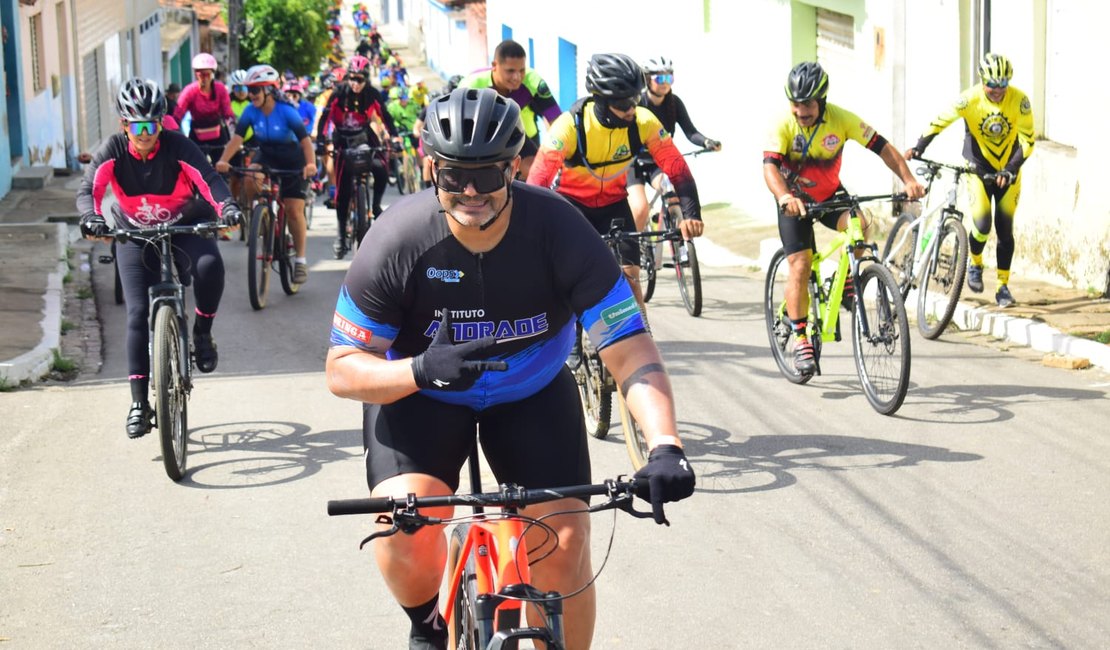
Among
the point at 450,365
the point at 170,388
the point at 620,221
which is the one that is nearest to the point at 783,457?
the point at 620,221

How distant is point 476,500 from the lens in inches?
138

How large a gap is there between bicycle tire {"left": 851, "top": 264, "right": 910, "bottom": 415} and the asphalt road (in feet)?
0.47

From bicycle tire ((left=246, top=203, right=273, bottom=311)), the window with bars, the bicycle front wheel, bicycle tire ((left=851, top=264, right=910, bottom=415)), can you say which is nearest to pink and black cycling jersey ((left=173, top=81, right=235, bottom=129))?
bicycle tire ((left=246, top=203, right=273, bottom=311))

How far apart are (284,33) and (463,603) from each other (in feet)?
160

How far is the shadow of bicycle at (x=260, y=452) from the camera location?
7.76 metres

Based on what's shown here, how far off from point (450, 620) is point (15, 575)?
297 cm

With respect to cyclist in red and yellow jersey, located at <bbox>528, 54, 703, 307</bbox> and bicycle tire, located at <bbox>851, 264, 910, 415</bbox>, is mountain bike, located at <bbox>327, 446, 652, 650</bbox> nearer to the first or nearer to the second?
cyclist in red and yellow jersey, located at <bbox>528, 54, 703, 307</bbox>

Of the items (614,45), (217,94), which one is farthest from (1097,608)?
(614,45)

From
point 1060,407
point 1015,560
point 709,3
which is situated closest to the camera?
point 1015,560

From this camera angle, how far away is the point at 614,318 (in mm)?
4035

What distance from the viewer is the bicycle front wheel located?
40.3 feet

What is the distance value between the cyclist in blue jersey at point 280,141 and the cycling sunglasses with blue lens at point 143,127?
5.12 metres

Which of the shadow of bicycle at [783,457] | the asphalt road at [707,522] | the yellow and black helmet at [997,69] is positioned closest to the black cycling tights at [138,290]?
the asphalt road at [707,522]

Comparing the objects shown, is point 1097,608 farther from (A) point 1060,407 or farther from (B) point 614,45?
(B) point 614,45
